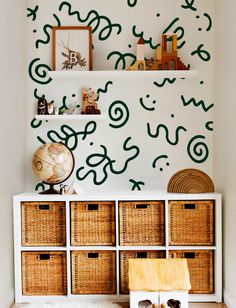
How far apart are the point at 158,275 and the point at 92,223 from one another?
0.57m

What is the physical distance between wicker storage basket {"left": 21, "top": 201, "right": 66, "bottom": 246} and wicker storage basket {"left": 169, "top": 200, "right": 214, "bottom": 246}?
0.73 m

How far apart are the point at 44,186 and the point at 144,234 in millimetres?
852

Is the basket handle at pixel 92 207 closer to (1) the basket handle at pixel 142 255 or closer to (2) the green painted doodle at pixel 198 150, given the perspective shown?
(1) the basket handle at pixel 142 255

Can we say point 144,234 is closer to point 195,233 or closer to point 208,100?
point 195,233

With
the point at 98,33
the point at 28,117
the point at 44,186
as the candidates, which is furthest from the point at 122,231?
the point at 98,33

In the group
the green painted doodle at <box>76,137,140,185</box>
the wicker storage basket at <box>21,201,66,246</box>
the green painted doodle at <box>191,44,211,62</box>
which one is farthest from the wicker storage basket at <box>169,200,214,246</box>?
the green painted doodle at <box>191,44,211,62</box>

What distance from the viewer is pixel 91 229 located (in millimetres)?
3291

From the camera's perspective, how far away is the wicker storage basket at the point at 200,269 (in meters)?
3.28

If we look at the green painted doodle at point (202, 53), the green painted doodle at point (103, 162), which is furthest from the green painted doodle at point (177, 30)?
the green painted doodle at point (103, 162)

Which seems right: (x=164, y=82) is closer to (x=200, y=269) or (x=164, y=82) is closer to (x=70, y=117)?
(x=70, y=117)

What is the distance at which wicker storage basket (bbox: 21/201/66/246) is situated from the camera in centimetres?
329
